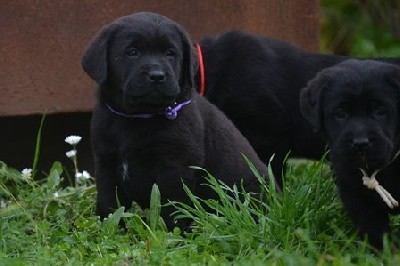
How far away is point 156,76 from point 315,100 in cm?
72

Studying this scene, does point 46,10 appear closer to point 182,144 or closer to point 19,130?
point 19,130

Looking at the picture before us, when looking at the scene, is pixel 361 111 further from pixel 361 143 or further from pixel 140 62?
pixel 140 62

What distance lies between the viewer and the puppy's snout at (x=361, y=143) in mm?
4797

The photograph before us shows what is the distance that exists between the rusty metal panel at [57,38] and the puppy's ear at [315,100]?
1.98 meters

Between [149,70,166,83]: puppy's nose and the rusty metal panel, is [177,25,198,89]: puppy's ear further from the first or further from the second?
the rusty metal panel

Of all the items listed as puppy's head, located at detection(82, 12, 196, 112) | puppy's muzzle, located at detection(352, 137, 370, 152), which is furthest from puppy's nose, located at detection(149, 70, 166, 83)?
puppy's muzzle, located at detection(352, 137, 370, 152)

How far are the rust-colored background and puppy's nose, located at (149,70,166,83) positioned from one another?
1721 mm

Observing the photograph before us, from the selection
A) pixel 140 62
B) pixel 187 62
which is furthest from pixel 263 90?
pixel 140 62

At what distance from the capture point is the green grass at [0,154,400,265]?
185 inches

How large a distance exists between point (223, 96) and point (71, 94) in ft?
3.06

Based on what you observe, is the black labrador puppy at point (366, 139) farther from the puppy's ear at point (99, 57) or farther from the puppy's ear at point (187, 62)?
the puppy's ear at point (99, 57)

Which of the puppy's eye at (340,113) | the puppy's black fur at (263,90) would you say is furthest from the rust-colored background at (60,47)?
the puppy's eye at (340,113)

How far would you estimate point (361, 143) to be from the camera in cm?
480

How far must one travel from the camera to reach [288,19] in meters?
7.38
